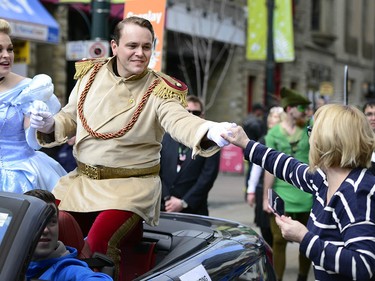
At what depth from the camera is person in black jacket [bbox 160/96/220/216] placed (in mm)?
5887

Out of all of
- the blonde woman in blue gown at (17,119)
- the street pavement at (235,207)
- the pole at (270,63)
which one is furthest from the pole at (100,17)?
the pole at (270,63)

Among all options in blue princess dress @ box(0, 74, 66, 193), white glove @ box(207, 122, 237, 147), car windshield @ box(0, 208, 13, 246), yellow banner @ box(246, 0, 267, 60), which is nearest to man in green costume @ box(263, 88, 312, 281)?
blue princess dress @ box(0, 74, 66, 193)

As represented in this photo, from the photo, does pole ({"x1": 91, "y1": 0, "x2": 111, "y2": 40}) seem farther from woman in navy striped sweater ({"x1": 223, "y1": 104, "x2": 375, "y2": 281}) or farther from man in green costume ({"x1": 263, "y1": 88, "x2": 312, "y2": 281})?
woman in navy striped sweater ({"x1": 223, "y1": 104, "x2": 375, "y2": 281})

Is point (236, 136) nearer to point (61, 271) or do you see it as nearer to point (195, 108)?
point (61, 271)

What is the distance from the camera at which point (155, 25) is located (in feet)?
20.3

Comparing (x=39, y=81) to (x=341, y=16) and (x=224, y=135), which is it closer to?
(x=224, y=135)

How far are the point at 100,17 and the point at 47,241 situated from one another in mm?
4864

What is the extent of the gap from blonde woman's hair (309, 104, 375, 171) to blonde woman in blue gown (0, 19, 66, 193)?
1.66 metres

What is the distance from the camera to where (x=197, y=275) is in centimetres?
330

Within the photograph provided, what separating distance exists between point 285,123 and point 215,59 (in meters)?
17.4

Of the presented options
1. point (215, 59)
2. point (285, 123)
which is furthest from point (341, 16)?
point (285, 123)

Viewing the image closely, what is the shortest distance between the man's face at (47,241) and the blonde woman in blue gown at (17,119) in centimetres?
112

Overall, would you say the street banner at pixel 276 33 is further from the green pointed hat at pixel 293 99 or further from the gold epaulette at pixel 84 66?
the gold epaulette at pixel 84 66

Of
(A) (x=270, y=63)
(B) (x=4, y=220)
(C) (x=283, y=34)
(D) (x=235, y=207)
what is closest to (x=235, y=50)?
(C) (x=283, y=34)
